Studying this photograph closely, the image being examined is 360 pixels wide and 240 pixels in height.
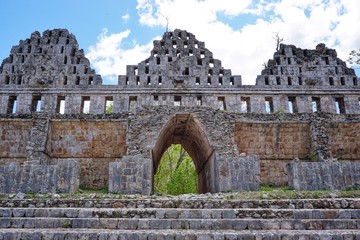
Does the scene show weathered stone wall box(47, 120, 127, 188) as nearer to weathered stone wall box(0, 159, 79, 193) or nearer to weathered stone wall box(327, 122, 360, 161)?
weathered stone wall box(0, 159, 79, 193)

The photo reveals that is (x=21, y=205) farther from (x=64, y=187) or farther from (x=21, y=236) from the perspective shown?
(x=21, y=236)

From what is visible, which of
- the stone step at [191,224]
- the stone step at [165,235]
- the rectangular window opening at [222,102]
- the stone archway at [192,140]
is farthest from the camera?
the rectangular window opening at [222,102]

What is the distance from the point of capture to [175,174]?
24.8 m

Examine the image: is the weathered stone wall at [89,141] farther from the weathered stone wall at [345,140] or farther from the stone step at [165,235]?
the weathered stone wall at [345,140]

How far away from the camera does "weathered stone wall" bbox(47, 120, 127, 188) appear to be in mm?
16547

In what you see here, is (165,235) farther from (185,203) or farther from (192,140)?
(192,140)

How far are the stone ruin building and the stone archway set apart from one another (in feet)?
0.27

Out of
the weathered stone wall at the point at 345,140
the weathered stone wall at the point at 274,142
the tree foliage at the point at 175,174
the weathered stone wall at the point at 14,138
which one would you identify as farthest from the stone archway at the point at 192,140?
Result: the weathered stone wall at the point at 14,138

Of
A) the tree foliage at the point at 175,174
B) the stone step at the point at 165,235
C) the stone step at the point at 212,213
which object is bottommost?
the stone step at the point at 165,235

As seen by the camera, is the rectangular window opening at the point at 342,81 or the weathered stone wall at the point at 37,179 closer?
the weathered stone wall at the point at 37,179

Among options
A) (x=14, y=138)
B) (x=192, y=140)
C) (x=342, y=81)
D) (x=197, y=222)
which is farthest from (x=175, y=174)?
(x=342, y=81)

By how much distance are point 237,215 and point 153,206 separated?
7.47 feet

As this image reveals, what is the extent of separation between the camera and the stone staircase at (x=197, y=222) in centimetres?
660

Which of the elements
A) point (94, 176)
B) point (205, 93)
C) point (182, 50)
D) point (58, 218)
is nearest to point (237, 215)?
point (58, 218)
